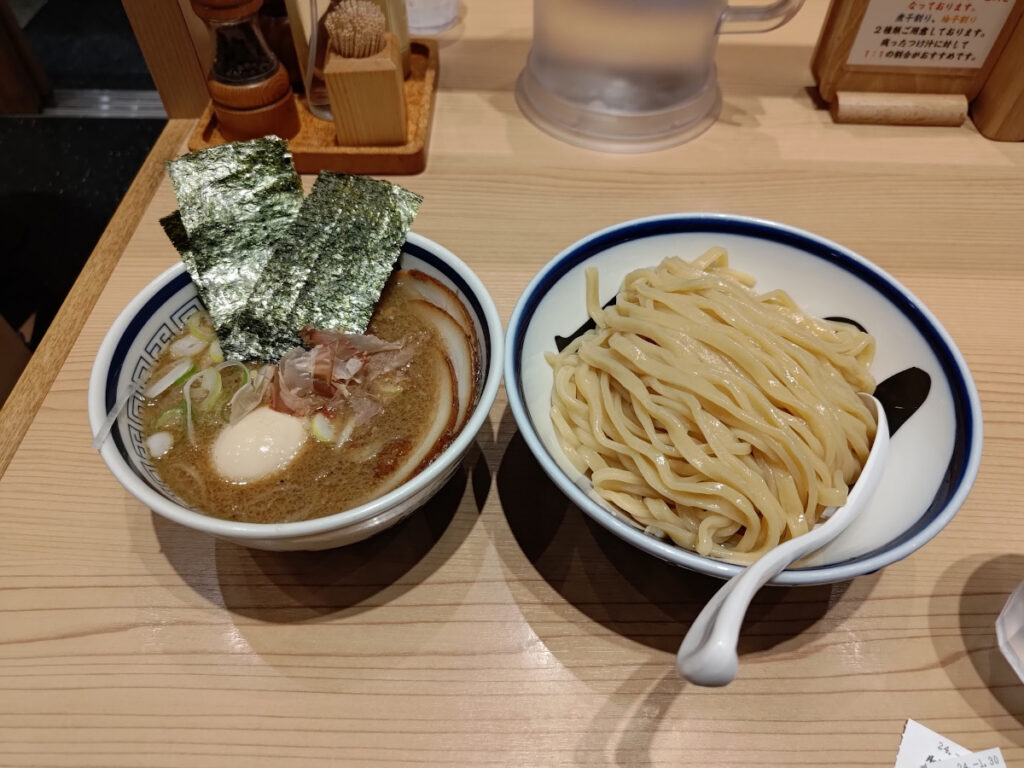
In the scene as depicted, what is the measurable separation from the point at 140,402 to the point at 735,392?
0.93m

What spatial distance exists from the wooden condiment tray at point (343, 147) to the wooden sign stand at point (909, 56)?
113 centimetres

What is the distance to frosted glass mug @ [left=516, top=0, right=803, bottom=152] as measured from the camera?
5.34 ft

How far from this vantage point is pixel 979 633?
3.14 ft

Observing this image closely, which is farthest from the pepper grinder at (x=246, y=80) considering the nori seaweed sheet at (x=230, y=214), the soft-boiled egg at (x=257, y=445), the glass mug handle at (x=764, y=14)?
the glass mug handle at (x=764, y=14)

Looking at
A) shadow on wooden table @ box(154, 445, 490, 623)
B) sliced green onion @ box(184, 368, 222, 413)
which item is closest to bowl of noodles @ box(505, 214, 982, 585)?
shadow on wooden table @ box(154, 445, 490, 623)

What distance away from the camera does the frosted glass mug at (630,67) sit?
1.63 meters

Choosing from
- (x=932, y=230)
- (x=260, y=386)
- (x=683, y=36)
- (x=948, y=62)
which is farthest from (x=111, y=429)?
(x=948, y=62)

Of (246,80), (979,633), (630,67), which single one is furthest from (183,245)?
(979,633)

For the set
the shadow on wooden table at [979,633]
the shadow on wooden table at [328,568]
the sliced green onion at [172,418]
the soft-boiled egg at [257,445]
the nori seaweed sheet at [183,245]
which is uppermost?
the nori seaweed sheet at [183,245]

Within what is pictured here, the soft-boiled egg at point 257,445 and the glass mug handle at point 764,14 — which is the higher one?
the glass mug handle at point 764,14

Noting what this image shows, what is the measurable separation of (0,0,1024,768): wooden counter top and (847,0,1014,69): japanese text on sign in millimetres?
835

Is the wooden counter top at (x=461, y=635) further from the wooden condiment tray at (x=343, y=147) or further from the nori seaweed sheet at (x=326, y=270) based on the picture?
the wooden condiment tray at (x=343, y=147)

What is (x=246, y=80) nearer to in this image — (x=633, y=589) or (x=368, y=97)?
(x=368, y=97)

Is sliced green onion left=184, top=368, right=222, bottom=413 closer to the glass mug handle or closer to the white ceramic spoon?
the white ceramic spoon
